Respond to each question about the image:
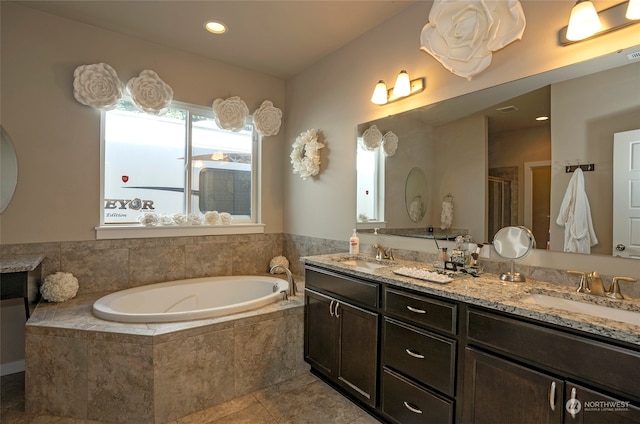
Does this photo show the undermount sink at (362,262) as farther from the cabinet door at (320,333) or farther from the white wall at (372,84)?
A: the cabinet door at (320,333)

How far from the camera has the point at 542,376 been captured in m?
1.27

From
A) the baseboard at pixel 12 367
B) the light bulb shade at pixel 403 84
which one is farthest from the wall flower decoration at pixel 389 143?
the baseboard at pixel 12 367

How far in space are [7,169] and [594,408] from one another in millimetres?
3737

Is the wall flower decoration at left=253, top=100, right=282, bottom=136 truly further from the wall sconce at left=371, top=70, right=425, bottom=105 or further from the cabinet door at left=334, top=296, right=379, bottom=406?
the cabinet door at left=334, top=296, right=379, bottom=406

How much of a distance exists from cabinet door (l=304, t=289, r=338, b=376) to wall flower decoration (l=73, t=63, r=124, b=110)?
7.60ft

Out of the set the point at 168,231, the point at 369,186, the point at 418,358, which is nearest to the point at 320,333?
the point at 418,358

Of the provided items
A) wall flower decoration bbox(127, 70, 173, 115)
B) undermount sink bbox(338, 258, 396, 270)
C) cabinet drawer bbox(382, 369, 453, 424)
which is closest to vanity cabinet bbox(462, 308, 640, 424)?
cabinet drawer bbox(382, 369, 453, 424)

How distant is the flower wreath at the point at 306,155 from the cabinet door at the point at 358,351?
1.50 meters

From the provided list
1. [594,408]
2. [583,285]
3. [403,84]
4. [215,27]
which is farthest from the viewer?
[215,27]

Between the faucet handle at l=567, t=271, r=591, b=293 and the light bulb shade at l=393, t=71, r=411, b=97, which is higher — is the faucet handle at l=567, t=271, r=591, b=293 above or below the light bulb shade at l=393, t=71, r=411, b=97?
below

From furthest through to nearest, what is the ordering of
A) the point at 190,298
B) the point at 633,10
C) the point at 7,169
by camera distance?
the point at 190,298 < the point at 7,169 < the point at 633,10

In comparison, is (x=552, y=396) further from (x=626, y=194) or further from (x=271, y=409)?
(x=271, y=409)

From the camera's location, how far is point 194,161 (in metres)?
3.37

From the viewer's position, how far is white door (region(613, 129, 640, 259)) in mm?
1449
